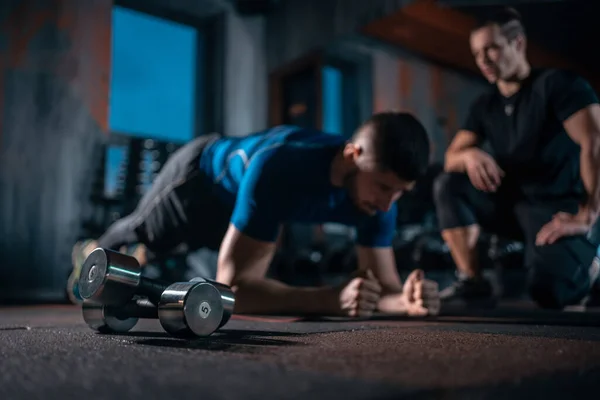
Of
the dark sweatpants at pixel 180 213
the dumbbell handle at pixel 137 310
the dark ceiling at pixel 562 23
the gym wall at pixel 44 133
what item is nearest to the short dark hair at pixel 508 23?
the dark sweatpants at pixel 180 213

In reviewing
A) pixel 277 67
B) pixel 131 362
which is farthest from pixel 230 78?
pixel 131 362

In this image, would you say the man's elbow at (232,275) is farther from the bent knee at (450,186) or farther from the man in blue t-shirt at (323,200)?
the bent knee at (450,186)

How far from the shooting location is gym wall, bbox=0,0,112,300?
3803mm

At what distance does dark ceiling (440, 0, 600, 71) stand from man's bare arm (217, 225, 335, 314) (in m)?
2.96

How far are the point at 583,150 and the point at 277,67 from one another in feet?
11.8

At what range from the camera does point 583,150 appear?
1837 mm

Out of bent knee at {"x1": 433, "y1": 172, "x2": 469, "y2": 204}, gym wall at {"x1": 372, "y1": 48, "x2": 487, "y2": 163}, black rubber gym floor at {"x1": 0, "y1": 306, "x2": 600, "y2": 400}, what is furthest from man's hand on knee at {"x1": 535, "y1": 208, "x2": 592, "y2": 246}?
gym wall at {"x1": 372, "y1": 48, "x2": 487, "y2": 163}

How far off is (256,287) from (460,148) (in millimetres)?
1091

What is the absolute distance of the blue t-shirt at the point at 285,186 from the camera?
145 centimetres

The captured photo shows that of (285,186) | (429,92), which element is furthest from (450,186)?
(429,92)

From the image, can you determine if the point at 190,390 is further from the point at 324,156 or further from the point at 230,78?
the point at 230,78

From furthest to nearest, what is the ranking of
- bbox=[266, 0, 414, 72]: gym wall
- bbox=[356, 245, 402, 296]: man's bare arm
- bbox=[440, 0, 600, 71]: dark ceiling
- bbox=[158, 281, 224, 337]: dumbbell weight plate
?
bbox=[266, 0, 414, 72]: gym wall → bbox=[440, 0, 600, 71]: dark ceiling → bbox=[356, 245, 402, 296]: man's bare arm → bbox=[158, 281, 224, 337]: dumbbell weight plate

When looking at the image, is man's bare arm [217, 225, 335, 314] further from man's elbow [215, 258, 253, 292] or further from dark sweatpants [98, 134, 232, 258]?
dark sweatpants [98, 134, 232, 258]

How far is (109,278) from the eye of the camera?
1012mm
